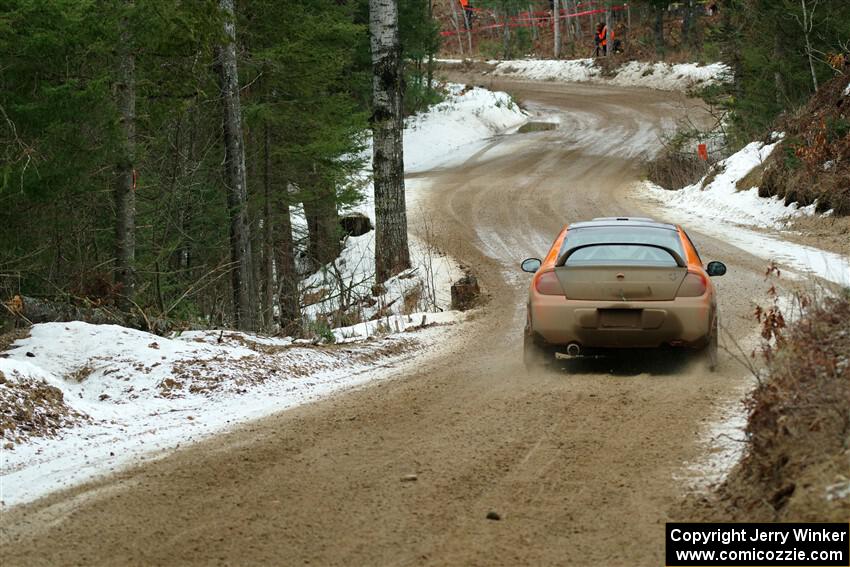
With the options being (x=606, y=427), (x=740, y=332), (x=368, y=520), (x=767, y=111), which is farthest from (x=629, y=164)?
(x=368, y=520)

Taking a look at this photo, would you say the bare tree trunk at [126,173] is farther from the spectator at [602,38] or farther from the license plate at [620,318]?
the spectator at [602,38]

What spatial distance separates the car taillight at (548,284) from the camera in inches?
394

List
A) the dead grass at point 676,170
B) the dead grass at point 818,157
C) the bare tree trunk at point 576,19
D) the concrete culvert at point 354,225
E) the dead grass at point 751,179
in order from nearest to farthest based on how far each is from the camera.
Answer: the dead grass at point 818,157 < the dead grass at point 751,179 < the concrete culvert at point 354,225 < the dead grass at point 676,170 < the bare tree trunk at point 576,19

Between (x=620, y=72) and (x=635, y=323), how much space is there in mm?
50768

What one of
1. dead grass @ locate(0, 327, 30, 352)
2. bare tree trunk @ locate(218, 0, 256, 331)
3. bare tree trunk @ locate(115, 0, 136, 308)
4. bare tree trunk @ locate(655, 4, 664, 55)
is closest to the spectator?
bare tree trunk @ locate(655, 4, 664, 55)

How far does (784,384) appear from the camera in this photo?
6.00 meters

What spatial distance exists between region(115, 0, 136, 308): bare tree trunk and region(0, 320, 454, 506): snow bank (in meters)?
1.55

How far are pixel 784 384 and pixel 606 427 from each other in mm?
1819

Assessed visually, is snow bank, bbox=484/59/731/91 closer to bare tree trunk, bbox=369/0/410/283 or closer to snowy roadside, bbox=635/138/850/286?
snowy roadside, bbox=635/138/850/286

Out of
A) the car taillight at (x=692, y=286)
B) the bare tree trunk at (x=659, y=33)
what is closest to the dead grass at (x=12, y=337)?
the car taillight at (x=692, y=286)

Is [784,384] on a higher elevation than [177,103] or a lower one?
lower

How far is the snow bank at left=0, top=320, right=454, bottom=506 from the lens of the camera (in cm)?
709

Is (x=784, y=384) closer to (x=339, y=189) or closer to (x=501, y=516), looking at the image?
(x=501, y=516)

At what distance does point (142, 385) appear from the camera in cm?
908
